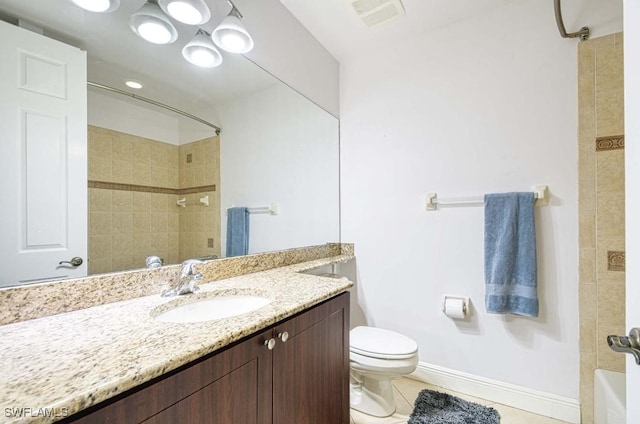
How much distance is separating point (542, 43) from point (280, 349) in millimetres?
2111

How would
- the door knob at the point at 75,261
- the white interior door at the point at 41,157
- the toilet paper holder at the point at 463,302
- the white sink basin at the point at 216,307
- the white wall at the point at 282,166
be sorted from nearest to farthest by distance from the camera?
the white interior door at the point at 41,157 → the door knob at the point at 75,261 → the white sink basin at the point at 216,307 → the white wall at the point at 282,166 → the toilet paper holder at the point at 463,302

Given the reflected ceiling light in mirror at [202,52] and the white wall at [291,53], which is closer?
the reflected ceiling light in mirror at [202,52]

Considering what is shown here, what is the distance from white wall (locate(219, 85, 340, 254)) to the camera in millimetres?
1613

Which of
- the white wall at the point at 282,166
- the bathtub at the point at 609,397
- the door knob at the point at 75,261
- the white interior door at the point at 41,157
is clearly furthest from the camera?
the white wall at the point at 282,166

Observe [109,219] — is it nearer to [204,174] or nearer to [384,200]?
[204,174]

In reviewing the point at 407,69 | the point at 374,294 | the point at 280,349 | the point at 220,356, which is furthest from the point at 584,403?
the point at 407,69

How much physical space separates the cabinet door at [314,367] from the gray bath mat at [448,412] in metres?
0.56

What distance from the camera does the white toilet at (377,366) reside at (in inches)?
56.4

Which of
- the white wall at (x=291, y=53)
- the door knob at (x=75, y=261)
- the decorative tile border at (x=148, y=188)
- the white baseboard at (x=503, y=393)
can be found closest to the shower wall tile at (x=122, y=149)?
the decorative tile border at (x=148, y=188)

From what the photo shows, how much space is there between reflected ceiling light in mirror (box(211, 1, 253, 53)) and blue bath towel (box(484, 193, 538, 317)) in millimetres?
1599

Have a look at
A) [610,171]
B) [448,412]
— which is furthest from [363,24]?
[448,412]

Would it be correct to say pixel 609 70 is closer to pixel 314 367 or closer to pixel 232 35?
pixel 232 35

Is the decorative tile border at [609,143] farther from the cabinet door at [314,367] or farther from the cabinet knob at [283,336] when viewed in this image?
the cabinet knob at [283,336]

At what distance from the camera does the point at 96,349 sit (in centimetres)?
63
